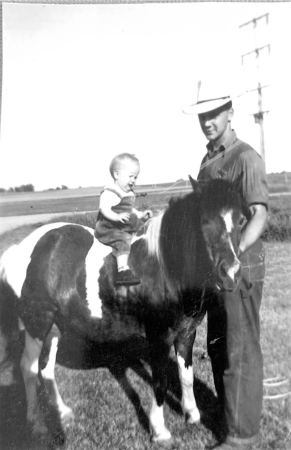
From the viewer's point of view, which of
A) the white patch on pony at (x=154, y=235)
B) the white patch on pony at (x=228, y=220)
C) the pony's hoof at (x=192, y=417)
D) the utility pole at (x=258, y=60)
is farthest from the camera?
the pony's hoof at (x=192, y=417)

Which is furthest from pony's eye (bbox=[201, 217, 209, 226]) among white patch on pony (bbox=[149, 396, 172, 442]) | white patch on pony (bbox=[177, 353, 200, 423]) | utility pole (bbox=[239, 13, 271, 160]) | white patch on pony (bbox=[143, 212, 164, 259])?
white patch on pony (bbox=[149, 396, 172, 442])

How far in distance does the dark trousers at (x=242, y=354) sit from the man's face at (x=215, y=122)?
29.3 inches

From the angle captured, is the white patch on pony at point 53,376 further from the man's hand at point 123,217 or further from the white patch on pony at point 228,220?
the white patch on pony at point 228,220

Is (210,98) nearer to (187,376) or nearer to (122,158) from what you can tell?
(122,158)

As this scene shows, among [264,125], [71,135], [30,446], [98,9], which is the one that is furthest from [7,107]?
[30,446]

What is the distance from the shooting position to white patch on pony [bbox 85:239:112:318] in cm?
277

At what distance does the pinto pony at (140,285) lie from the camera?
2301 mm

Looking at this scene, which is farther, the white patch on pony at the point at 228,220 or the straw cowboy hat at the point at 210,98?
the straw cowboy hat at the point at 210,98

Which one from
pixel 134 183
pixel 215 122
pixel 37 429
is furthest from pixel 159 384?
pixel 215 122

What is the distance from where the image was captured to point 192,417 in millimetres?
2938

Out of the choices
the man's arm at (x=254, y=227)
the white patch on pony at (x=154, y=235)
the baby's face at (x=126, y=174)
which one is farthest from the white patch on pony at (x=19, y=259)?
the man's arm at (x=254, y=227)

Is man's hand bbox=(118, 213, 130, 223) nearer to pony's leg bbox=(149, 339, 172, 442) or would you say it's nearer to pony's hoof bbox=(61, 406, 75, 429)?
pony's leg bbox=(149, 339, 172, 442)

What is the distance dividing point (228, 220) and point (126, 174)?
0.81 m


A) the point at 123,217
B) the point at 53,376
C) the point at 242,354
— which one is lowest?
the point at 53,376
